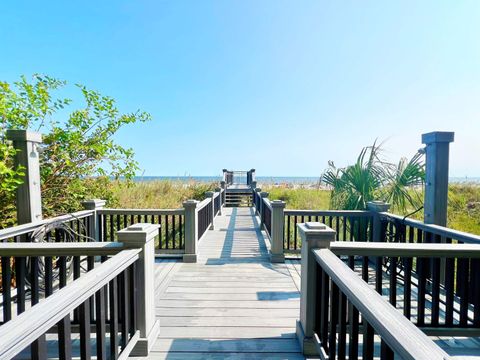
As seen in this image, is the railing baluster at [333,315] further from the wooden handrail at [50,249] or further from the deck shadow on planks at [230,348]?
the wooden handrail at [50,249]

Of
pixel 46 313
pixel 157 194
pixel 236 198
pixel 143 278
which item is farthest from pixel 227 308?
pixel 236 198

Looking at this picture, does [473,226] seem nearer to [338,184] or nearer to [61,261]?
[338,184]

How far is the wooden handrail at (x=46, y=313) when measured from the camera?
2.66ft

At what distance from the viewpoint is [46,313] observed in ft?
3.23

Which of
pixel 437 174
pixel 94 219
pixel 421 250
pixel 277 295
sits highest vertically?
pixel 437 174

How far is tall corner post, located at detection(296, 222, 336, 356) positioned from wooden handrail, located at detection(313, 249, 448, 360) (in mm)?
490

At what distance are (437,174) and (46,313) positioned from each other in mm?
3642

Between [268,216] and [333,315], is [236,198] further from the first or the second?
[333,315]

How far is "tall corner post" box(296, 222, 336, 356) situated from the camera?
1961 millimetres

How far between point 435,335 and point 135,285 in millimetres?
2541

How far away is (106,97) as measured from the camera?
4.89 m

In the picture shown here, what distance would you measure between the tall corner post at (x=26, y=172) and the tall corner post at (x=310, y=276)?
311 cm

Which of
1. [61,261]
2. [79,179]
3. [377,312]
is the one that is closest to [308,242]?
[377,312]

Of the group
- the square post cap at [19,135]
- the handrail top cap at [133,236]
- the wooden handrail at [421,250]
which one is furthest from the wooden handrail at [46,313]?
the square post cap at [19,135]
